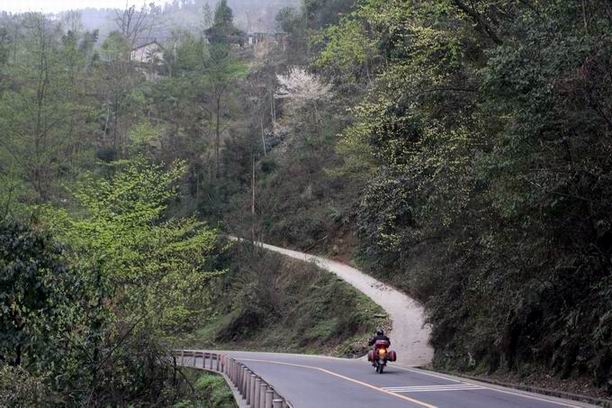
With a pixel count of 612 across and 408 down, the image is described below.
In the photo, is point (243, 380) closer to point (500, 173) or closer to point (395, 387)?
point (395, 387)

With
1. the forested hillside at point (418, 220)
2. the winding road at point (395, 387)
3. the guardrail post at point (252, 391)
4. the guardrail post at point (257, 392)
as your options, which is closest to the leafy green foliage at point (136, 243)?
the forested hillside at point (418, 220)

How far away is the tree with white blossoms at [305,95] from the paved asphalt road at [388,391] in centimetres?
3449

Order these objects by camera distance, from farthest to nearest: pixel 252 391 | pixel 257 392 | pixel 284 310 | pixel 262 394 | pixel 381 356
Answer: pixel 284 310
pixel 381 356
pixel 252 391
pixel 257 392
pixel 262 394

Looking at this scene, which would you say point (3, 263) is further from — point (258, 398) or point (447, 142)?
point (447, 142)

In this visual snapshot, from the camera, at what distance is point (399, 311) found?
3212 centimetres

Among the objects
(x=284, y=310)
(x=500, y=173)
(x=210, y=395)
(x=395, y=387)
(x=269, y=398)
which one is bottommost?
(x=210, y=395)

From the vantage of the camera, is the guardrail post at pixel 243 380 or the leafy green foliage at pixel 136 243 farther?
the leafy green foliage at pixel 136 243

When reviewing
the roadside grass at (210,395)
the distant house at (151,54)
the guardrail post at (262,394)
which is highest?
the distant house at (151,54)

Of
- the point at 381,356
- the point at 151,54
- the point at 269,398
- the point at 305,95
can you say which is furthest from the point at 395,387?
the point at 151,54

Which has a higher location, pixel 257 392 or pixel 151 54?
pixel 151 54

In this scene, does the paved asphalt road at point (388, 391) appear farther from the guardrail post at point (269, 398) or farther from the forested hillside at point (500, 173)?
the guardrail post at point (269, 398)

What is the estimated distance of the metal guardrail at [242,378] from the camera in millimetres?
9970

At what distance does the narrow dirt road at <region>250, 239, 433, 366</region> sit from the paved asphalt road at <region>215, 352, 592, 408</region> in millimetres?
5168

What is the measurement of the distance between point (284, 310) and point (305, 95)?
2243cm
